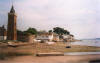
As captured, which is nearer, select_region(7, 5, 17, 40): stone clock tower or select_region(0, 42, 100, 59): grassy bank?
select_region(0, 42, 100, 59): grassy bank

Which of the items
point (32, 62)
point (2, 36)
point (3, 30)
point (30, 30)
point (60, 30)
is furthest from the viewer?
point (60, 30)

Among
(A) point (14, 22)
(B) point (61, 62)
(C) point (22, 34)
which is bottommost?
(B) point (61, 62)

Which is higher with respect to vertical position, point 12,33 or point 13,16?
point 13,16

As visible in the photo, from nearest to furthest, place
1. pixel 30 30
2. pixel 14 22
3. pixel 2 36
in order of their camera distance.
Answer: pixel 14 22, pixel 2 36, pixel 30 30

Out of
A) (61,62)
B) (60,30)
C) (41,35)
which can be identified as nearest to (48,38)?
(41,35)

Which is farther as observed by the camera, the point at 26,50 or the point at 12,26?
the point at 12,26

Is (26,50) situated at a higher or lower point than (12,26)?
lower

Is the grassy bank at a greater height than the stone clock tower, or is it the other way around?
the stone clock tower

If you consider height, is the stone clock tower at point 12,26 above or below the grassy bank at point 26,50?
above

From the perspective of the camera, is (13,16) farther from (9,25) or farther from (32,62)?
(32,62)

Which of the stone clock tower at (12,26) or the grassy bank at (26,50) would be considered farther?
the stone clock tower at (12,26)

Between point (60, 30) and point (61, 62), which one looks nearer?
point (61, 62)

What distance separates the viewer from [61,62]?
25.2ft

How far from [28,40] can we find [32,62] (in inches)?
797
